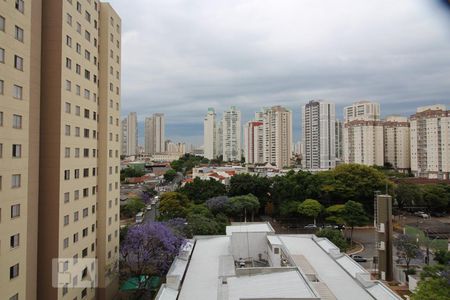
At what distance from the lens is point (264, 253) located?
39.9 feet

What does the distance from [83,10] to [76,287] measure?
8724 mm

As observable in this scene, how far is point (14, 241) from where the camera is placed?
7.84 m

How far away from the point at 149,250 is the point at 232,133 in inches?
2234

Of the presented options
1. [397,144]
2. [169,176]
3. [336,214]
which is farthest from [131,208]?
[397,144]

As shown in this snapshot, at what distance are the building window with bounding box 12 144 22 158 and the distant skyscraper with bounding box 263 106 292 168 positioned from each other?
46160 millimetres

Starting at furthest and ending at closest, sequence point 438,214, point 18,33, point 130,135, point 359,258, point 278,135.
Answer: point 130,135
point 278,135
point 438,214
point 359,258
point 18,33

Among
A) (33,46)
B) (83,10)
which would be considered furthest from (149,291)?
(83,10)

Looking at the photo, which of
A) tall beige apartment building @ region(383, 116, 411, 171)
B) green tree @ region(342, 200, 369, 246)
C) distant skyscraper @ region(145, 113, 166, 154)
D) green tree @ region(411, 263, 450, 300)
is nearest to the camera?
green tree @ region(411, 263, 450, 300)

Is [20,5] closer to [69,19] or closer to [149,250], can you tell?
[69,19]

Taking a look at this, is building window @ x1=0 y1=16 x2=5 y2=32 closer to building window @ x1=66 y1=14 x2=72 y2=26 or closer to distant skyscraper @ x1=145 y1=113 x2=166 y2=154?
building window @ x1=66 y1=14 x2=72 y2=26

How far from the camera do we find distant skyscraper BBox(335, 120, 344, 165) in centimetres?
5397

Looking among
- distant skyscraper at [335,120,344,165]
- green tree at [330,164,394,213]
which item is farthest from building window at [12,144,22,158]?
distant skyscraper at [335,120,344,165]

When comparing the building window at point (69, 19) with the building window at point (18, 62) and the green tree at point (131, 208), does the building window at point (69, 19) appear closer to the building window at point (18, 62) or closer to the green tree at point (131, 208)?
the building window at point (18, 62)

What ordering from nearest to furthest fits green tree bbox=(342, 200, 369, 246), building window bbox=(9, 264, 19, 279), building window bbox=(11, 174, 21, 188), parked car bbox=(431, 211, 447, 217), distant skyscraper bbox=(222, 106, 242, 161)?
building window bbox=(9, 264, 19, 279), building window bbox=(11, 174, 21, 188), green tree bbox=(342, 200, 369, 246), parked car bbox=(431, 211, 447, 217), distant skyscraper bbox=(222, 106, 242, 161)
